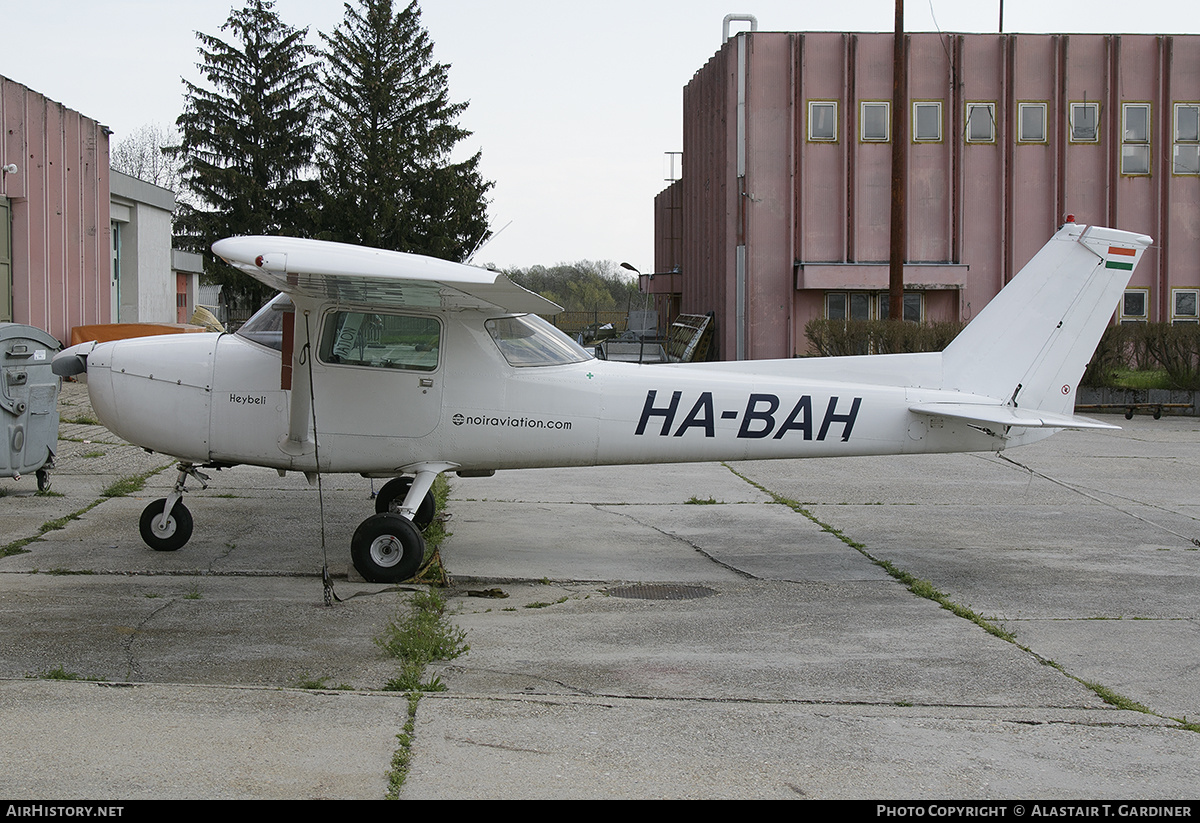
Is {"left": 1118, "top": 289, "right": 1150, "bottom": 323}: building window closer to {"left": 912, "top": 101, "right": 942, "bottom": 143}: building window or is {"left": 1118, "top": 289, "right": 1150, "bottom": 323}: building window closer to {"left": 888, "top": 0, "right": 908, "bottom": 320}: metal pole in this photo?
{"left": 912, "top": 101, "right": 942, "bottom": 143}: building window

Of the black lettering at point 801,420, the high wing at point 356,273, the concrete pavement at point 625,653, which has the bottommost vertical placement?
the concrete pavement at point 625,653

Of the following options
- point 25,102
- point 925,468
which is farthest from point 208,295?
point 925,468

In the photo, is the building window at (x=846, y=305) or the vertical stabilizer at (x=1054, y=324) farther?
the building window at (x=846, y=305)

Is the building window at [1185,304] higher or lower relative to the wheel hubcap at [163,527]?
higher

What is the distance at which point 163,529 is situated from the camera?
8023 millimetres

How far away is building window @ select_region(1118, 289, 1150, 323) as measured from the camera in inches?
1072

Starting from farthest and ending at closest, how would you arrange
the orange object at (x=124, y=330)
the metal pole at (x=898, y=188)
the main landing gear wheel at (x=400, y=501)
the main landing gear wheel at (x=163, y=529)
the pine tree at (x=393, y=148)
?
the pine tree at (x=393, y=148) < the metal pole at (x=898, y=188) < the orange object at (x=124, y=330) < the main landing gear wheel at (x=400, y=501) < the main landing gear wheel at (x=163, y=529)

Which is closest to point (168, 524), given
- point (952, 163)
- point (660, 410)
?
point (660, 410)

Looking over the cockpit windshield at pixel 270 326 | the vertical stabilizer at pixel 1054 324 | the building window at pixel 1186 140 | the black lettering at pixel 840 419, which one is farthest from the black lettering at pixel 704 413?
the building window at pixel 1186 140

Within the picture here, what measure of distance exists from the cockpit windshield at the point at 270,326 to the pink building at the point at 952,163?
20272 mm

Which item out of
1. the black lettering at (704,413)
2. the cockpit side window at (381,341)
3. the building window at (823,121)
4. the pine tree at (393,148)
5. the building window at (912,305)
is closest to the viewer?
the cockpit side window at (381,341)

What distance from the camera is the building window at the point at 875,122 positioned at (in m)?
27.3

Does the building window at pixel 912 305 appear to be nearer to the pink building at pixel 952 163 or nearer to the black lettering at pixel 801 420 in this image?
the pink building at pixel 952 163

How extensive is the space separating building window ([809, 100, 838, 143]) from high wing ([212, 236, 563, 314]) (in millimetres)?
21753
